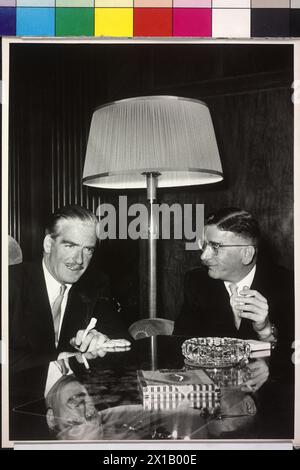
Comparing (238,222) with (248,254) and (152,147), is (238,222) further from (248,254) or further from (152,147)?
(152,147)

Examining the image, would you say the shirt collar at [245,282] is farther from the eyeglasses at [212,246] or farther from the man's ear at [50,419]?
the man's ear at [50,419]

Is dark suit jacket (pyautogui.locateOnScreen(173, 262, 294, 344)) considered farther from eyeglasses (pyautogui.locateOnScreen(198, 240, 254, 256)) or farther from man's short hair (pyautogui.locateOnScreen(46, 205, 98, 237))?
man's short hair (pyautogui.locateOnScreen(46, 205, 98, 237))

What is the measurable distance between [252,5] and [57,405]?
1.10 meters

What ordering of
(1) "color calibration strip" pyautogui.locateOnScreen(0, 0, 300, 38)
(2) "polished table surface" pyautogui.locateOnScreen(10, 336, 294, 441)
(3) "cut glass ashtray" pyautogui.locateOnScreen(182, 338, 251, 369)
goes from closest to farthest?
1. (2) "polished table surface" pyautogui.locateOnScreen(10, 336, 294, 441)
2. (3) "cut glass ashtray" pyautogui.locateOnScreen(182, 338, 251, 369)
3. (1) "color calibration strip" pyautogui.locateOnScreen(0, 0, 300, 38)

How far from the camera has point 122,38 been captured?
4.19 feet

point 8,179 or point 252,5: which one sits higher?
point 252,5

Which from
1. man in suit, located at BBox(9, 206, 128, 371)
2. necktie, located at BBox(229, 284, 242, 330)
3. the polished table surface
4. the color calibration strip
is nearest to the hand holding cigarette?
man in suit, located at BBox(9, 206, 128, 371)

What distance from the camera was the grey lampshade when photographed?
4.17 ft

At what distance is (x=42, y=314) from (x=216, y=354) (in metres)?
0.50

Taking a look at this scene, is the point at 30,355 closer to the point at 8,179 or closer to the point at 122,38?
the point at 8,179

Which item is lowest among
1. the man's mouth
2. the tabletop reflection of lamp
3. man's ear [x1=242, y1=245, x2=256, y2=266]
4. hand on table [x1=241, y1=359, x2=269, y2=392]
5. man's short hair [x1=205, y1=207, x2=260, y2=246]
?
hand on table [x1=241, y1=359, x2=269, y2=392]
